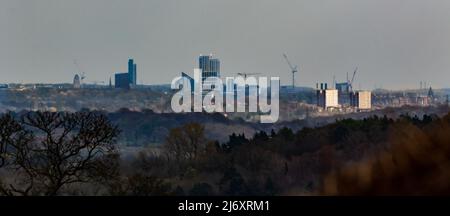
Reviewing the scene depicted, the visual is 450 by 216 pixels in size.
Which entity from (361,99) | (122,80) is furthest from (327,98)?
(122,80)

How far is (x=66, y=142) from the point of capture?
40.8 ft

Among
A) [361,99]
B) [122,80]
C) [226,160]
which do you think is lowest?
[226,160]

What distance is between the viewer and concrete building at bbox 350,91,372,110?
17459mm

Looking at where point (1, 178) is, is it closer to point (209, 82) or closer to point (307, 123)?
point (209, 82)

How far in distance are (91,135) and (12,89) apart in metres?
3.56

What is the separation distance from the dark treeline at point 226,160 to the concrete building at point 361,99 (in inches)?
17.2

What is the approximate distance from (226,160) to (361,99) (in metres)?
3.68

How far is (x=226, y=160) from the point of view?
655 inches

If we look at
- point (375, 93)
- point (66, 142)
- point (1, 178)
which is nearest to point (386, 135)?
point (375, 93)

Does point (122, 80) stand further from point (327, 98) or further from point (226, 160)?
point (327, 98)

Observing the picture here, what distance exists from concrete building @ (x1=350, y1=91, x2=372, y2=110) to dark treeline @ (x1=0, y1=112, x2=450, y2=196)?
0.44 meters

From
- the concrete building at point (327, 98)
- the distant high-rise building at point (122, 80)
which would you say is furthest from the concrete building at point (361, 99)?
the distant high-rise building at point (122, 80)

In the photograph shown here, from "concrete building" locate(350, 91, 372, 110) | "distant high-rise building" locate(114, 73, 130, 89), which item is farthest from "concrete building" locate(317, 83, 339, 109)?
"distant high-rise building" locate(114, 73, 130, 89)

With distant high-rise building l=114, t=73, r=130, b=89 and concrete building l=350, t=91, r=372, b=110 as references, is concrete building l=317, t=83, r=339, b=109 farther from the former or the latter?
distant high-rise building l=114, t=73, r=130, b=89
